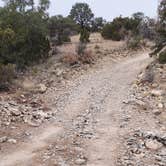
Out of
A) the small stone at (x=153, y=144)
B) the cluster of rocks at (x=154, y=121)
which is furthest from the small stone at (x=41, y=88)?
the small stone at (x=153, y=144)

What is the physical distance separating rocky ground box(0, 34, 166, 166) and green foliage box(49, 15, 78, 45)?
4187mm

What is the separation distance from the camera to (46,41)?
24.1m

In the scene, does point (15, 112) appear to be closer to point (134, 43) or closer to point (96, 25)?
point (134, 43)

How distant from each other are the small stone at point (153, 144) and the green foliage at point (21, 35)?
10.4 meters

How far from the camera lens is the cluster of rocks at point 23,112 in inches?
555

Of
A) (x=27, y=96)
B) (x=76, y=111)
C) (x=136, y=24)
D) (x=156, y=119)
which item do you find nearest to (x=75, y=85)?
(x=27, y=96)

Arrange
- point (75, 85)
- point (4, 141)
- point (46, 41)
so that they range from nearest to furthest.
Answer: point (4, 141)
point (75, 85)
point (46, 41)

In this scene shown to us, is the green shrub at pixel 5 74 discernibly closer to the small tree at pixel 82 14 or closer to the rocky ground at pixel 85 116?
the rocky ground at pixel 85 116

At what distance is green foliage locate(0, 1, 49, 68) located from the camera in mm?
21062

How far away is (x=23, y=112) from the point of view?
14.8 meters

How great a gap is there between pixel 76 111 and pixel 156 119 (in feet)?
10.2

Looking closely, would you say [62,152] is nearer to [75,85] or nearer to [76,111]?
[76,111]

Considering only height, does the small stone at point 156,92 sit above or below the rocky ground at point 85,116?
above

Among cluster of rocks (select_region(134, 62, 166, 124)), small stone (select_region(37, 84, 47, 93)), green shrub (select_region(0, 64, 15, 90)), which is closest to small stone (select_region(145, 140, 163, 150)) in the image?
cluster of rocks (select_region(134, 62, 166, 124))
